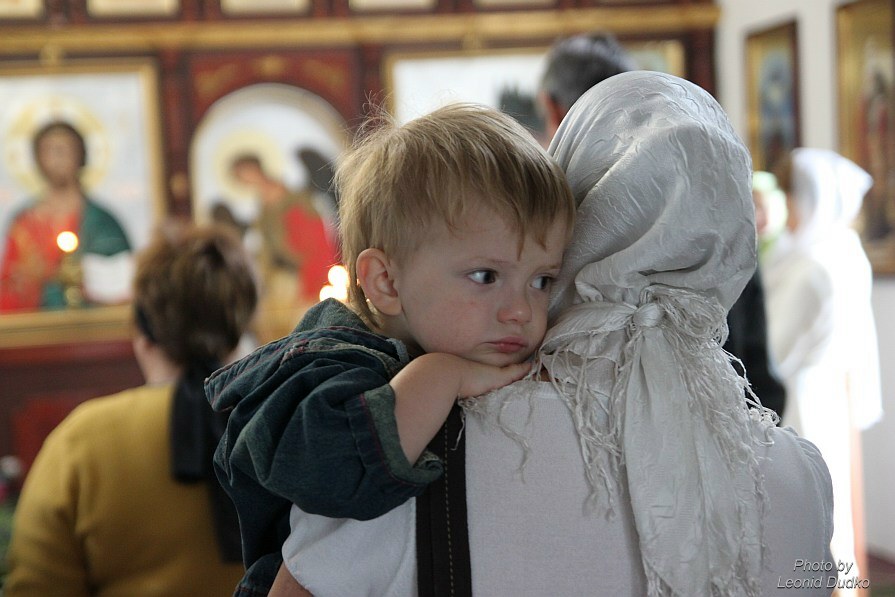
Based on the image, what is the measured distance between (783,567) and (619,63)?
2.18 metres

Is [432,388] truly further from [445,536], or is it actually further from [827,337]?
[827,337]

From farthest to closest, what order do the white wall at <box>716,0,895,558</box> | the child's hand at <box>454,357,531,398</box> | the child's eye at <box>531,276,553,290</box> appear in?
the white wall at <box>716,0,895,558</box>
the child's eye at <box>531,276,553,290</box>
the child's hand at <box>454,357,531,398</box>

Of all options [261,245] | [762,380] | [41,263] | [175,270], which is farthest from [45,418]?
[762,380]

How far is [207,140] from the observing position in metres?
7.64

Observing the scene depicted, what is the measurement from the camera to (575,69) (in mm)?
3178

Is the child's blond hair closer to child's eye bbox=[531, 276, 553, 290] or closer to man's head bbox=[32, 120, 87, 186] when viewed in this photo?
child's eye bbox=[531, 276, 553, 290]

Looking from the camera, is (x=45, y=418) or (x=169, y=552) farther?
(x=45, y=418)

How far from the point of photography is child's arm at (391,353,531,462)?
1208 mm

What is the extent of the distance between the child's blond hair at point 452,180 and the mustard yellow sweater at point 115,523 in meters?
1.37

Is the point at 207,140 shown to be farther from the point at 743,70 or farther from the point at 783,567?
the point at 783,567

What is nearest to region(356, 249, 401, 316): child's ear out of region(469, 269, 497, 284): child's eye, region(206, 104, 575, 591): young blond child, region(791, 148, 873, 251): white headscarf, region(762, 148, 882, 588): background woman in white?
region(206, 104, 575, 591): young blond child

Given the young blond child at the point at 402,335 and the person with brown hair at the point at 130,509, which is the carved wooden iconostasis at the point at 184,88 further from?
the young blond child at the point at 402,335

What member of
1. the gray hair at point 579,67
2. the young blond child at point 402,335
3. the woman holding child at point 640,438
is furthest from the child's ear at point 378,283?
the gray hair at point 579,67

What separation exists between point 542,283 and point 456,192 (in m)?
0.21
